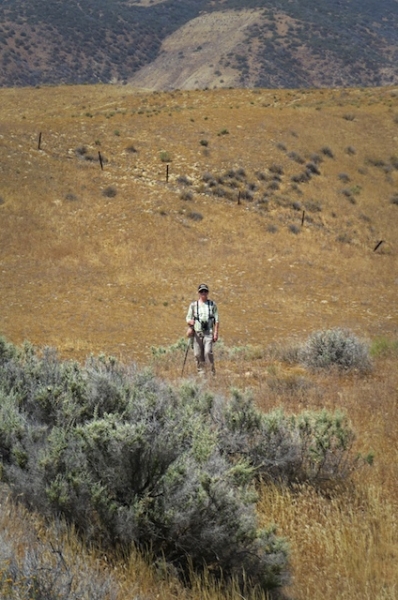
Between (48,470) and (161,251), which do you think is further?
(161,251)

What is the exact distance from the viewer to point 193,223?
26.4 m

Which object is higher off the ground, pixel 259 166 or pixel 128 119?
pixel 128 119

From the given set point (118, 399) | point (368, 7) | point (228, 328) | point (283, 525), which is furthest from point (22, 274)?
point (368, 7)

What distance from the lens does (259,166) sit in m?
33.5

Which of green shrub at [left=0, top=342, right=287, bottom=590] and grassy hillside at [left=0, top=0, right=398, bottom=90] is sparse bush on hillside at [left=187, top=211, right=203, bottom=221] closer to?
green shrub at [left=0, top=342, right=287, bottom=590]

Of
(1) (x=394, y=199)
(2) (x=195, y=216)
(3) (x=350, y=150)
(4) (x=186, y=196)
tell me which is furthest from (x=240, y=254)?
(3) (x=350, y=150)

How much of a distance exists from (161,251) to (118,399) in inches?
780

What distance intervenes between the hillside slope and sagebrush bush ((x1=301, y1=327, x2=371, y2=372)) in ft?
19.3

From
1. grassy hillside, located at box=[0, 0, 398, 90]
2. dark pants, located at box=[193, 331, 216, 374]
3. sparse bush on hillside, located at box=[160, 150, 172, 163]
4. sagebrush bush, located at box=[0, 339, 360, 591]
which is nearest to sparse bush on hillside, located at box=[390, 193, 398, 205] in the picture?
sparse bush on hillside, located at box=[160, 150, 172, 163]

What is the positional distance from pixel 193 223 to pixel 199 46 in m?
125

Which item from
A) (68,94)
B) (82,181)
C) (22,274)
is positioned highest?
(68,94)

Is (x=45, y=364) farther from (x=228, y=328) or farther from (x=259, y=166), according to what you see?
(x=259, y=166)

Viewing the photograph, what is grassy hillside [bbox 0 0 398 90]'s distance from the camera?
11088cm

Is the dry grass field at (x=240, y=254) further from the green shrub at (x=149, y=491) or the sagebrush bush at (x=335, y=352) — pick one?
the sagebrush bush at (x=335, y=352)
